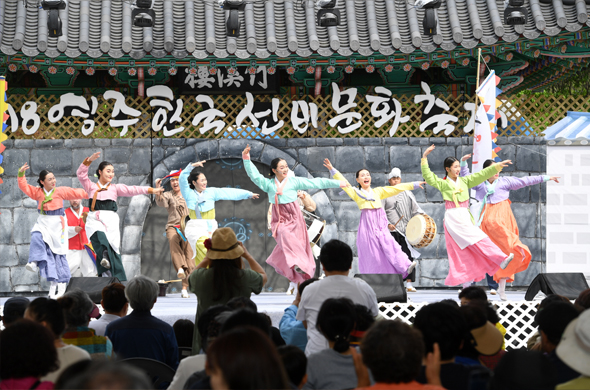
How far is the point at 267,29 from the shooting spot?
10.1 m

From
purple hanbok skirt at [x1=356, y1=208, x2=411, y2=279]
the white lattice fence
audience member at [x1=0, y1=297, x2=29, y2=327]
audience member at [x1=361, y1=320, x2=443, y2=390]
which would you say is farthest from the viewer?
purple hanbok skirt at [x1=356, y1=208, x2=411, y2=279]

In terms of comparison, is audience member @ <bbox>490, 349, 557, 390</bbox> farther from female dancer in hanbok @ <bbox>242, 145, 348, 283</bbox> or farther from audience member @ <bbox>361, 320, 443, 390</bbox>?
female dancer in hanbok @ <bbox>242, 145, 348, 283</bbox>

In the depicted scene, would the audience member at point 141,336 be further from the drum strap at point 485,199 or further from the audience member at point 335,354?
the drum strap at point 485,199

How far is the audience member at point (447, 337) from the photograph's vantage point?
2.82 meters

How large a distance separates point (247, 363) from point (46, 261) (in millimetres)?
7070

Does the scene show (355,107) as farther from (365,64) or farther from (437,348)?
(437,348)

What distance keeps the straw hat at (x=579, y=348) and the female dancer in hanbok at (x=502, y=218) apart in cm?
617

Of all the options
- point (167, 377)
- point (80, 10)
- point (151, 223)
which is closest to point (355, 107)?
point (151, 223)

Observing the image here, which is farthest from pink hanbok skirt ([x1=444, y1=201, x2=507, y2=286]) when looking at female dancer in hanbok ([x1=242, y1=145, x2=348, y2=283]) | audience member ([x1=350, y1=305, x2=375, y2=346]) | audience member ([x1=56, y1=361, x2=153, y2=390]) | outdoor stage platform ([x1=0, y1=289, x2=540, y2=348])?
audience member ([x1=56, y1=361, x2=153, y2=390])

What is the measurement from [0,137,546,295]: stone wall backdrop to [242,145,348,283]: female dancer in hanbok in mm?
1994

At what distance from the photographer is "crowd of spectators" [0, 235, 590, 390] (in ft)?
6.71

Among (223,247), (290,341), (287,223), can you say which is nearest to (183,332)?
(223,247)

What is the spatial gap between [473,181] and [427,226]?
923mm

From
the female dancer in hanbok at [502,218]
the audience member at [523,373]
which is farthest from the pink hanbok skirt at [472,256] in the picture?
the audience member at [523,373]
